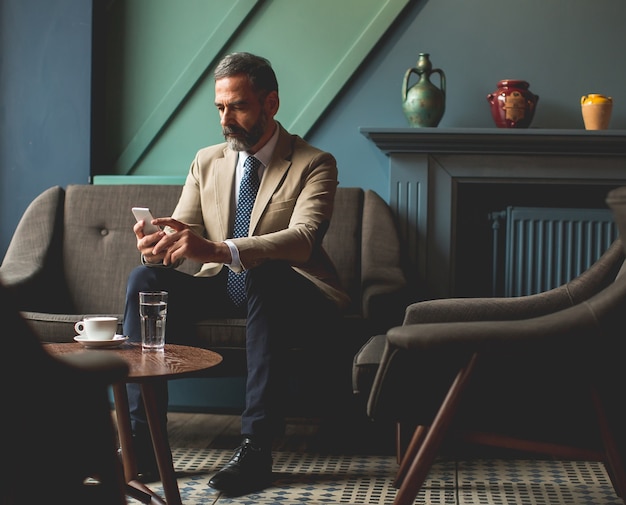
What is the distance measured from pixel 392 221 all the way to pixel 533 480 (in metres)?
1.08

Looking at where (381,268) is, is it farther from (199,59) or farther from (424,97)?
(199,59)

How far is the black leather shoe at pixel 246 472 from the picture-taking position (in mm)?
2273

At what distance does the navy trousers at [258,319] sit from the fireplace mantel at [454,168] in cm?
72

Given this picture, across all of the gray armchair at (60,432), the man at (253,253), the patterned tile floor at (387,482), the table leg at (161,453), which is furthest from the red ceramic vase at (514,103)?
the gray armchair at (60,432)

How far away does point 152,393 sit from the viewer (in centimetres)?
197

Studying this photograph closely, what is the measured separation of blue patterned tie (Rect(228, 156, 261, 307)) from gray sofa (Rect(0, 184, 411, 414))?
0.43 meters

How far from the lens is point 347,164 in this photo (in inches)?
133

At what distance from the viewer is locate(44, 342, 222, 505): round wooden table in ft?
5.97

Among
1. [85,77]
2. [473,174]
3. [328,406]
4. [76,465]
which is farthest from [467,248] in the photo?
[76,465]

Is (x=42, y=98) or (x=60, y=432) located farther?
(x=42, y=98)

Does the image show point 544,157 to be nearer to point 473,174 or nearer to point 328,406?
point 473,174

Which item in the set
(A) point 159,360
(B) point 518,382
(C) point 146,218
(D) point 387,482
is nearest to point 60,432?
(A) point 159,360

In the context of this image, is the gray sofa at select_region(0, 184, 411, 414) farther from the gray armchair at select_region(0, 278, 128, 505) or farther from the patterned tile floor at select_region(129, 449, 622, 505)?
the gray armchair at select_region(0, 278, 128, 505)

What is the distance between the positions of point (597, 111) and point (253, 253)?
144cm
